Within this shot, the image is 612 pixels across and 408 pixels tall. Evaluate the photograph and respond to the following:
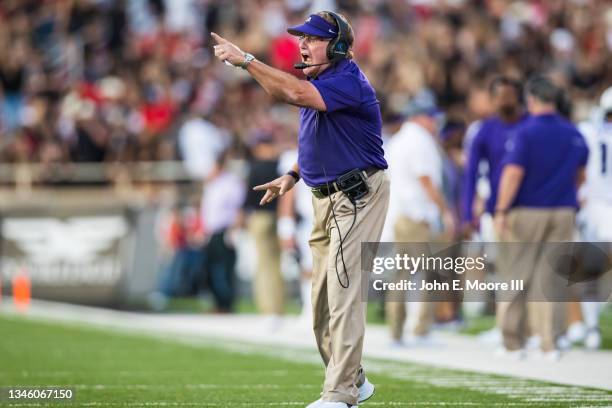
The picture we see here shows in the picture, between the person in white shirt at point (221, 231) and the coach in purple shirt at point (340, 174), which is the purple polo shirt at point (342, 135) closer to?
the coach in purple shirt at point (340, 174)

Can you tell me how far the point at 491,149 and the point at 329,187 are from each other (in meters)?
5.48

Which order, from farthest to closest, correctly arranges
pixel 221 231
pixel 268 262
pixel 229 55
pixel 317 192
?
1. pixel 221 231
2. pixel 268 262
3. pixel 317 192
4. pixel 229 55

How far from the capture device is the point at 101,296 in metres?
20.2

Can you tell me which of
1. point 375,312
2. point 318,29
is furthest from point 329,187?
point 375,312

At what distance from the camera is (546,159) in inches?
475

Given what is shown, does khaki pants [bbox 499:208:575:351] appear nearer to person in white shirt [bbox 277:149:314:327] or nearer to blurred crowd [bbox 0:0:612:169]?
person in white shirt [bbox 277:149:314:327]

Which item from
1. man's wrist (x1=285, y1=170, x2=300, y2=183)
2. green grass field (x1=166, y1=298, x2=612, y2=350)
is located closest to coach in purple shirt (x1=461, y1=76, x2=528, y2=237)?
green grass field (x1=166, y1=298, x2=612, y2=350)

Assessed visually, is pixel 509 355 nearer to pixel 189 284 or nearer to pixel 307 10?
pixel 189 284

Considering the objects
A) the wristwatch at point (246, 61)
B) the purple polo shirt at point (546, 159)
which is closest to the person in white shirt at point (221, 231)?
the purple polo shirt at point (546, 159)

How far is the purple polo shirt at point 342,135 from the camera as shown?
806 centimetres

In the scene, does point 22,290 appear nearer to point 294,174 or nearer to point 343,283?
point 294,174

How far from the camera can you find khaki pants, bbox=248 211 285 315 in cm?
1686

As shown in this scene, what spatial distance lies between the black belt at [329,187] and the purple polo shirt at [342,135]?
0.03m

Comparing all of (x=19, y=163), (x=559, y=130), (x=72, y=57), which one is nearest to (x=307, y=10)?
(x=72, y=57)
